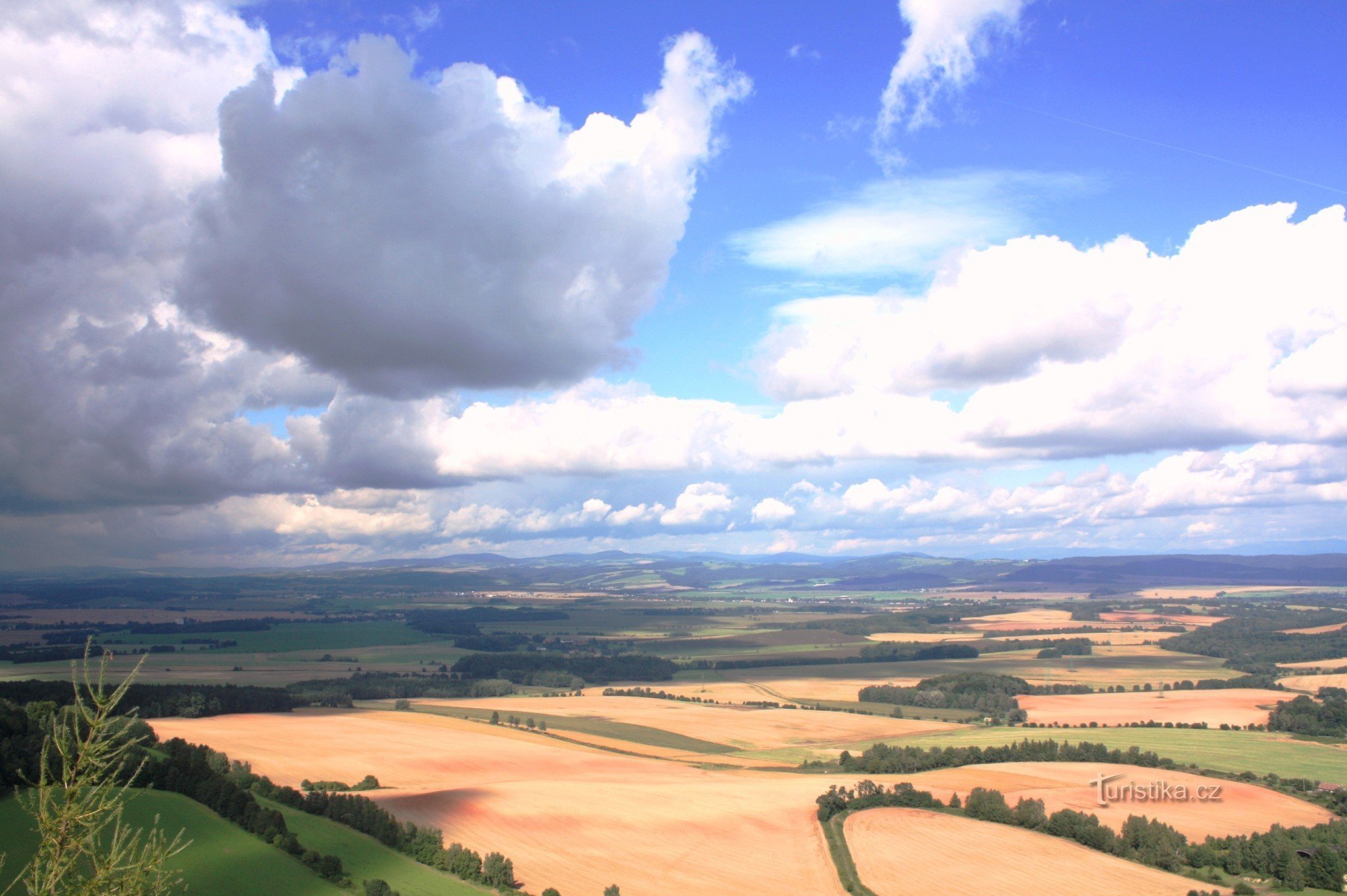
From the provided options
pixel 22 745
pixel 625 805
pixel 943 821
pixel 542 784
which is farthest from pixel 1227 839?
pixel 22 745

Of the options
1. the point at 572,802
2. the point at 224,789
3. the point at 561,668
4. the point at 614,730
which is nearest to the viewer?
the point at 224,789

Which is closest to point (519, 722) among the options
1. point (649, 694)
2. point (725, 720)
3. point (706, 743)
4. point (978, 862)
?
point (725, 720)

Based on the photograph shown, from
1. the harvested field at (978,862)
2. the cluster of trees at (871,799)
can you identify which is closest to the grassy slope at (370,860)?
the harvested field at (978,862)

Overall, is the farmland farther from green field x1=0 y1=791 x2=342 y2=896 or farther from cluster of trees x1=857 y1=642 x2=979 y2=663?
green field x1=0 y1=791 x2=342 y2=896
